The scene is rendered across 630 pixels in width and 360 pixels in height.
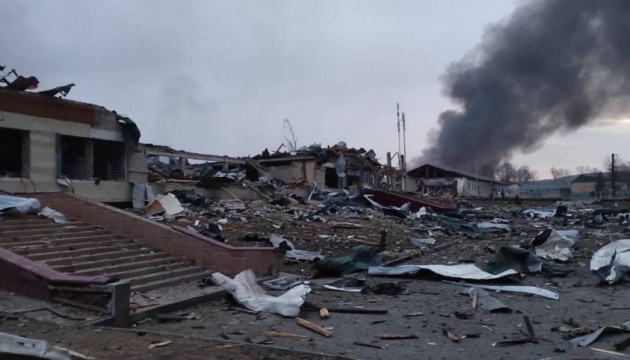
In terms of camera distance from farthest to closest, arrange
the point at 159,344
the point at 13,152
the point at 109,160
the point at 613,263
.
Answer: the point at 109,160
the point at 13,152
the point at 613,263
the point at 159,344

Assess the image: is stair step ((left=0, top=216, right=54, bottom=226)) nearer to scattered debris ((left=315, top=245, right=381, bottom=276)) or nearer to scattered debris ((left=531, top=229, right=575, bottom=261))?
scattered debris ((left=315, top=245, right=381, bottom=276))

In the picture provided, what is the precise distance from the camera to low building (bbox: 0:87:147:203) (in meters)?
16.6

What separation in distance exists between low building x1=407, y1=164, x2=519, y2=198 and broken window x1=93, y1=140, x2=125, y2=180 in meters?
32.5

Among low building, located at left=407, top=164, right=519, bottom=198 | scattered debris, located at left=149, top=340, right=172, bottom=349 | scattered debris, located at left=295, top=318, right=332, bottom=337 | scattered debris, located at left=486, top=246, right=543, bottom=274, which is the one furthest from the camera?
low building, located at left=407, top=164, right=519, bottom=198

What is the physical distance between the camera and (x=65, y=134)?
1808 cm

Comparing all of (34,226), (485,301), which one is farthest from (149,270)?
(485,301)

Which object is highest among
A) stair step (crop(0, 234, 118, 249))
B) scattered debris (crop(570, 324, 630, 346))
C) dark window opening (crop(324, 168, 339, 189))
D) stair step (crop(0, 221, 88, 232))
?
dark window opening (crop(324, 168, 339, 189))

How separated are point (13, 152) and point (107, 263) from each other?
10.3m

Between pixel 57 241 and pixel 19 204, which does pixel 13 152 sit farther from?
pixel 57 241

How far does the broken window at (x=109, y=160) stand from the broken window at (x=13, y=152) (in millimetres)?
3324

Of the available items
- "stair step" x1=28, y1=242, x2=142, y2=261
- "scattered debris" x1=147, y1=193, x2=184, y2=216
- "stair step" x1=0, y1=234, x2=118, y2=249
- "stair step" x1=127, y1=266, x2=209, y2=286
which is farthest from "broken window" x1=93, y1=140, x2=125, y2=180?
"stair step" x1=127, y1=266, x2=209, y2=286

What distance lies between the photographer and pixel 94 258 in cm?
956

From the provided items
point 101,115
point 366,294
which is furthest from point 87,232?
point 101,115

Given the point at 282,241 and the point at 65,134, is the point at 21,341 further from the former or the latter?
the point at 65,134
